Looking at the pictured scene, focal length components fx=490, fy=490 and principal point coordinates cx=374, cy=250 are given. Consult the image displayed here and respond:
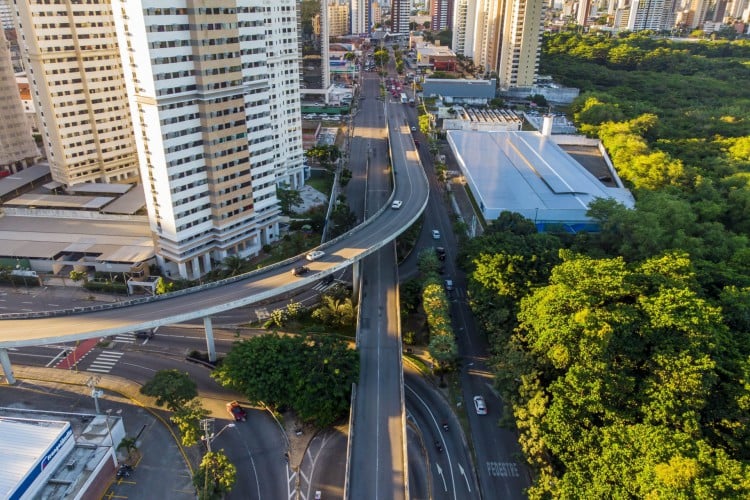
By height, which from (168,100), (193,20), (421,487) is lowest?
(421,487)

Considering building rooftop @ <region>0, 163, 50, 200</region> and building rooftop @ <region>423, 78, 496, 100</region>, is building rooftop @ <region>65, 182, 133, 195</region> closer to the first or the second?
building rooftop @ <region>0, 163, 50, 200</region>

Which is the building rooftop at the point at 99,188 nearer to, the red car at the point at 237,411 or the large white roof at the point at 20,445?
the large white roof at the point at 20,445

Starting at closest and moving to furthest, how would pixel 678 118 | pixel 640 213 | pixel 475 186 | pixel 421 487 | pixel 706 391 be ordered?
pixel 706 391
pixel 421 487
pixel 640 213
pixel 475 186
pixel 678 118

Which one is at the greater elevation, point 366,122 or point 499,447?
point 366,122

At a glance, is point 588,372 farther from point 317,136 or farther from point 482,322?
point 317,136

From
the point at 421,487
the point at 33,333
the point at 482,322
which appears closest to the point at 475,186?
the point at 482,322
